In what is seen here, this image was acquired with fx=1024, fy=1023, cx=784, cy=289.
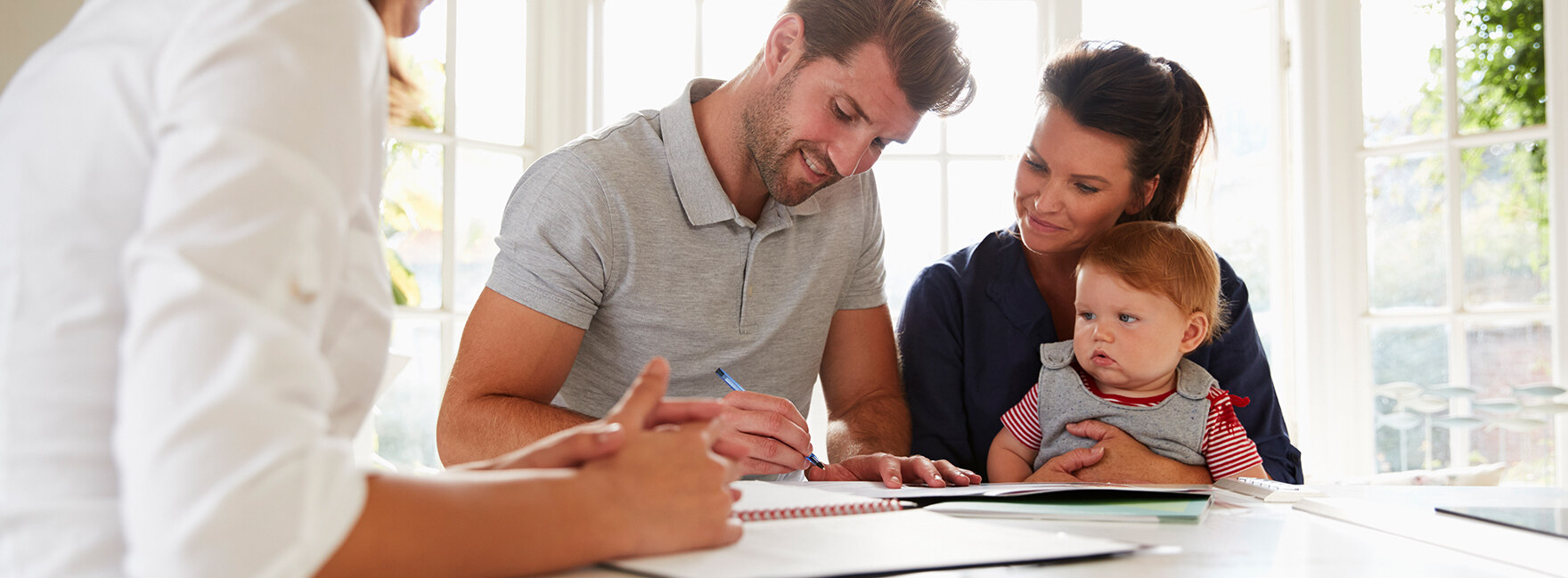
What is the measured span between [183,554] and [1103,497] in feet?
2.82

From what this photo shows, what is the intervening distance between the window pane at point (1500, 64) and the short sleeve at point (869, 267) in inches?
87.8

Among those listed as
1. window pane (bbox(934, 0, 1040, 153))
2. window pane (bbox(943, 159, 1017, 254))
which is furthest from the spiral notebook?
window pane (bbox(934, 0, 1040, 153))

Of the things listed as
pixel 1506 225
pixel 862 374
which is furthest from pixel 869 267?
pixel 1506 225

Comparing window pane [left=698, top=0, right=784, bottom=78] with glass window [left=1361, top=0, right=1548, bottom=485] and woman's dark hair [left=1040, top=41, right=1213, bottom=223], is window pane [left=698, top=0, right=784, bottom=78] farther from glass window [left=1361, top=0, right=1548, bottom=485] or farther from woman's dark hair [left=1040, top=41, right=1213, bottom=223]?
glass window [left=1361, top=0, right=1548, bottom=485]

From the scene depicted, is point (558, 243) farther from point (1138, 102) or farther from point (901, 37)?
point (1138, 102)

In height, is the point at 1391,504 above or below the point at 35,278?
below

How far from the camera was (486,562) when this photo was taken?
600 millimetres

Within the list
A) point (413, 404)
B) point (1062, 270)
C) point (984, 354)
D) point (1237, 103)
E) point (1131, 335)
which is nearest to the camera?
point (1131, 335)

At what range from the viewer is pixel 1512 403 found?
116 inches

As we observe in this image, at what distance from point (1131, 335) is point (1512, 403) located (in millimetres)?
2090

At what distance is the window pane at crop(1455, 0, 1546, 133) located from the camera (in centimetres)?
296

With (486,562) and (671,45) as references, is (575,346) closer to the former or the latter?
(486,562)

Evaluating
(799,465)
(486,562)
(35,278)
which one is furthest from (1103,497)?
(35,278)

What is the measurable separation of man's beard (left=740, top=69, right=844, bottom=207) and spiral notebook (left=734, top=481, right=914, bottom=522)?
768 mm
